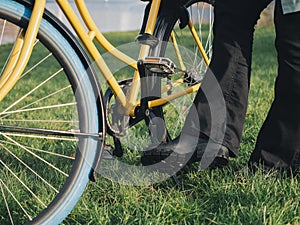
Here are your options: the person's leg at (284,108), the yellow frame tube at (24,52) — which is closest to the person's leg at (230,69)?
the person's leg at (284,108)

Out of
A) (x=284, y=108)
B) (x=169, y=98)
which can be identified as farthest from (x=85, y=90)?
Answer: (x=284, y=108)

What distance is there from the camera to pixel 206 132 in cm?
259

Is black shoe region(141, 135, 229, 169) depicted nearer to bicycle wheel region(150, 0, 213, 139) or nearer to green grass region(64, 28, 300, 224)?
green grass region(64, 28, 300, 224)

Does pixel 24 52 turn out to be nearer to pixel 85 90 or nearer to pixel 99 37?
pixel 85 90

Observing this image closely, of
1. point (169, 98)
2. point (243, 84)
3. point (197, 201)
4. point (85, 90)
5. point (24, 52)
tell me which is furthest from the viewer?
point (169, 98)

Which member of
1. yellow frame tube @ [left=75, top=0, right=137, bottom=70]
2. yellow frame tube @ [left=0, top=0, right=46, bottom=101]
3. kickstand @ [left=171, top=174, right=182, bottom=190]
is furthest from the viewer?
kickstand @ [left=171, top=174, right=182, bottom=190]

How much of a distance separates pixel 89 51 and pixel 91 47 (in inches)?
1.0

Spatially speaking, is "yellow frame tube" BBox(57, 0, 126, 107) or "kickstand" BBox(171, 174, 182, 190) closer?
"yellow frame tube" BBox(57, 0, 126, 107)

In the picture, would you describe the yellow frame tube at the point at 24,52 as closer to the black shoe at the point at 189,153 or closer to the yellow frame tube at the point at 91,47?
the yellow frame tube at the point at 91,47

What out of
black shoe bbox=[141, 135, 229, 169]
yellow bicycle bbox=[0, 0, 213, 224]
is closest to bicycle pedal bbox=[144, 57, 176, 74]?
yellow bicycle bbox=[0, 0, 213, 224]

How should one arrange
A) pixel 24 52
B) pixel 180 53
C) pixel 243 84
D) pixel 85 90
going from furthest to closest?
pixel 180 53 < pixel 243 84 < pixel 85 90 < pixel 24 52

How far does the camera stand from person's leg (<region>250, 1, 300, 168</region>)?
2418mm

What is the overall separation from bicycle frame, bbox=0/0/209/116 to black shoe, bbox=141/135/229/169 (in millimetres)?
213

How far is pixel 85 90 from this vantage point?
2139 mm
